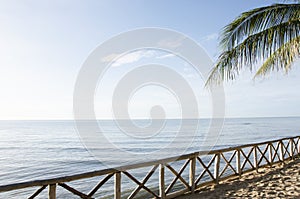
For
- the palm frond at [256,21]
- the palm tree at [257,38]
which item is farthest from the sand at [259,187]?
the palm frond at [256,21]

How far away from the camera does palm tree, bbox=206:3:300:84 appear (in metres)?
4.73

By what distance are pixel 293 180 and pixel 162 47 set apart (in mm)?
5906

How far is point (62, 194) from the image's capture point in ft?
32.2

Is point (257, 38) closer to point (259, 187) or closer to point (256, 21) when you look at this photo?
point (256, 21)

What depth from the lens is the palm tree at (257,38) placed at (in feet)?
15.5

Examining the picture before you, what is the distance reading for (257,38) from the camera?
4914mm

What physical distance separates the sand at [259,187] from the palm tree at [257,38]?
2705 millimetres

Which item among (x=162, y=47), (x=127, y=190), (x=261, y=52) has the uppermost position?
(x=162, y=47)

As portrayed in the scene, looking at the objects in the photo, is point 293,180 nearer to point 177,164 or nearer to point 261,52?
point 261,52

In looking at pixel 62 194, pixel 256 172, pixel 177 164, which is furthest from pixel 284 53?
pixel 177 164

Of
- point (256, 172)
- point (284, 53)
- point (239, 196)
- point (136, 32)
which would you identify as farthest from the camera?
point (136, 32)

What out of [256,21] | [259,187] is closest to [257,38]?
[256,21]

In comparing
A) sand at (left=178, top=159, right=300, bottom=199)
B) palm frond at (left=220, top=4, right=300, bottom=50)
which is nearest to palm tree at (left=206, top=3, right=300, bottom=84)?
→ palm frond at (left=220, top=4, right=300, bottom=50)

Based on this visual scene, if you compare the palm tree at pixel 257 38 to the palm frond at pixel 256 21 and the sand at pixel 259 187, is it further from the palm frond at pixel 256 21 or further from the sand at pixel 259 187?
the sand at pixel 259 187
